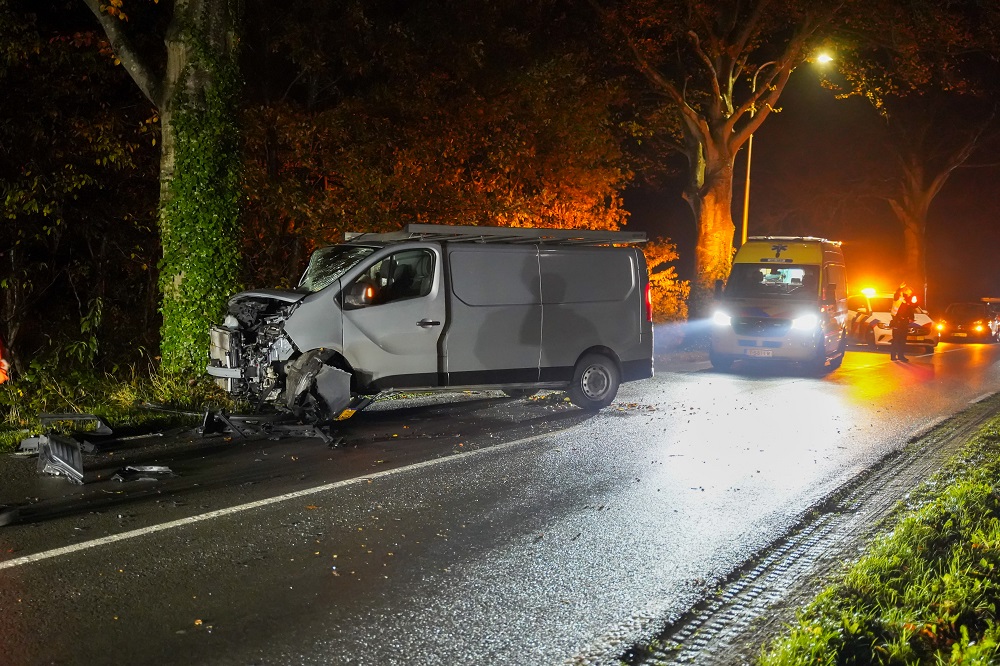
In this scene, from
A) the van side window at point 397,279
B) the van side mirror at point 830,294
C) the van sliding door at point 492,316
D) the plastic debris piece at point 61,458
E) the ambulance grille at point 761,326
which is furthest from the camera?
the van side mirror at point 830,294

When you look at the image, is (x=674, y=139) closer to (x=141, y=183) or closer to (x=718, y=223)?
(x=718, y=223)

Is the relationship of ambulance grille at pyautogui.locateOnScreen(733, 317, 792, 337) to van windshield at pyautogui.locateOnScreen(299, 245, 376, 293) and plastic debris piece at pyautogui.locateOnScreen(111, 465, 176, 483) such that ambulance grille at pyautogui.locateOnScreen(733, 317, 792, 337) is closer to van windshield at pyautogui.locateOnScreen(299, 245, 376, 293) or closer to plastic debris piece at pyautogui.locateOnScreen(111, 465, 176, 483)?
van windshield at pyautogui.locateOnScreen(299, 245, 376, 293)

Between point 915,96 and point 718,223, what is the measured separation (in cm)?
2359

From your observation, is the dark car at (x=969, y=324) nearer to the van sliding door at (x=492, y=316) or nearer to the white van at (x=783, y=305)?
the white van at (x=783, y=305)

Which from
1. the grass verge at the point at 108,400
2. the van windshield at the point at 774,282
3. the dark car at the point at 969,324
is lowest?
the grass verge at the point at 108,400

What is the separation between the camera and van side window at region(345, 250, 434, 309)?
34.2 feet

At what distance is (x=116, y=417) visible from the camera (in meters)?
10.3

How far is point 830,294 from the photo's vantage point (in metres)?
18.7

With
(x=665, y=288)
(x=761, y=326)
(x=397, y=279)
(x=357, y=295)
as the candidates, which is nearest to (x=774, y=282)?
(x=761, y=326)

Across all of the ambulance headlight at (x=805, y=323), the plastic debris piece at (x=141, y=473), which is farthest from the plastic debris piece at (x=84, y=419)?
the ambulance headlight at (x=805, y=323)

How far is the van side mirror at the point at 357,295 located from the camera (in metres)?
10.3

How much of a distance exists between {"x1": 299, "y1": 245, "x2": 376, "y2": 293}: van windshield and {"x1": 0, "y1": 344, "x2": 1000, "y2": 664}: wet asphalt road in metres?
1.64

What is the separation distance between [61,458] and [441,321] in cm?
420

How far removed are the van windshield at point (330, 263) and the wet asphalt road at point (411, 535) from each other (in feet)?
5.37
